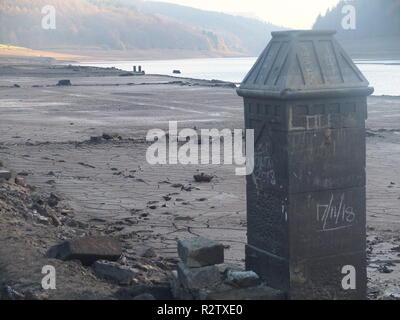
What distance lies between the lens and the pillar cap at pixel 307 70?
17.2ft

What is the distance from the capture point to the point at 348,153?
5.50 m

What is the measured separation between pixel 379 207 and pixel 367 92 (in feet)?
15.8

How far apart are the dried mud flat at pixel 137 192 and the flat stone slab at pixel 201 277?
0.63m

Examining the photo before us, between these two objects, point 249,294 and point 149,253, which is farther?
point 149,253

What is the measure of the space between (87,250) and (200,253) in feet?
4.47

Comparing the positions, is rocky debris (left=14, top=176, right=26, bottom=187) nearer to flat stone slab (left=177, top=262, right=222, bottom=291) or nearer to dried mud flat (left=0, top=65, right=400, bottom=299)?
dried mud flat (left=0, top=65, right=400, bottom=299)

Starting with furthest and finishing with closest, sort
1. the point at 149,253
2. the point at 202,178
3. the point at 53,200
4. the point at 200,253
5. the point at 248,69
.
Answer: the point at 248,69 → the point at 202,178 → the point at 53,200 → the point at 149,253 → the point at 200,253

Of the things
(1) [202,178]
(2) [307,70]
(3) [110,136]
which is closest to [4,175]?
(1) [202,178]

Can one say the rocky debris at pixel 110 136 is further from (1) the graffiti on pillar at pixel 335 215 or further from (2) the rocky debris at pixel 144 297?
(1) the graffiti on pillar at pixel 335 215

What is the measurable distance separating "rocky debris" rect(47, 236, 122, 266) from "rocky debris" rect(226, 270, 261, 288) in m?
1.42

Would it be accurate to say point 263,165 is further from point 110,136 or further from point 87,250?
point 110,136

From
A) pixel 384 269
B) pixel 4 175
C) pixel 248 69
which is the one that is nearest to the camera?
pixel 384 269

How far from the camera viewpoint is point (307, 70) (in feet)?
17.3
